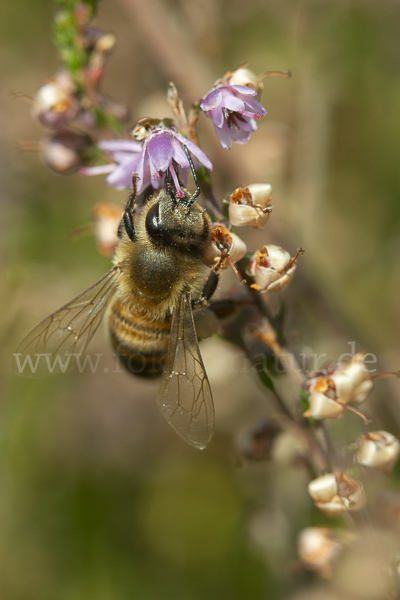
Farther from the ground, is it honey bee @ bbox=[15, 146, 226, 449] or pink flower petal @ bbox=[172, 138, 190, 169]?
pink flower petal @ bbox=[172, 138, 190, 169]

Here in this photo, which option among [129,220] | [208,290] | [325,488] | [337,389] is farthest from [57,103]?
[325,488]

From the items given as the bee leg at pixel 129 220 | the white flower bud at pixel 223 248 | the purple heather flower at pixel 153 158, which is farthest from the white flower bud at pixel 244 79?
the bee leg at pixel 129 220

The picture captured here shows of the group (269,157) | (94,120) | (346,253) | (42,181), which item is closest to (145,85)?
(42,181)

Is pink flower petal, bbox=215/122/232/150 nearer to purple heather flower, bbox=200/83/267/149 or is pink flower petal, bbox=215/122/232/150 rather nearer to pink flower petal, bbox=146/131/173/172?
purple heather flower, bbox=200/83/267/149

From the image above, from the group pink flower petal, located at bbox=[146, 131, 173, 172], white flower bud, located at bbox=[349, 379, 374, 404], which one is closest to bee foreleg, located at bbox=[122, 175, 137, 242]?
pink flower petal, located at bbox=[146, 131, 173, 172]

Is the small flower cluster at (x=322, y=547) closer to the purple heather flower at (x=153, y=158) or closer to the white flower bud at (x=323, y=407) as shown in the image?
the white flower bud at (x=323, y=407)

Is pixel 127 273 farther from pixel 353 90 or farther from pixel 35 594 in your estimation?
pixel 353 90

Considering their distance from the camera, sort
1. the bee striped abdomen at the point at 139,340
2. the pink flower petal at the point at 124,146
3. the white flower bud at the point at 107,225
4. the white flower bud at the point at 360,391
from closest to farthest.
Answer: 1. the white flower bud at the point at 360,391
2. the pink flower petal at the point at 124,146
3. the bee striped abdomen at the point at 139,340
4. the white flower bud at the point at 107,225
